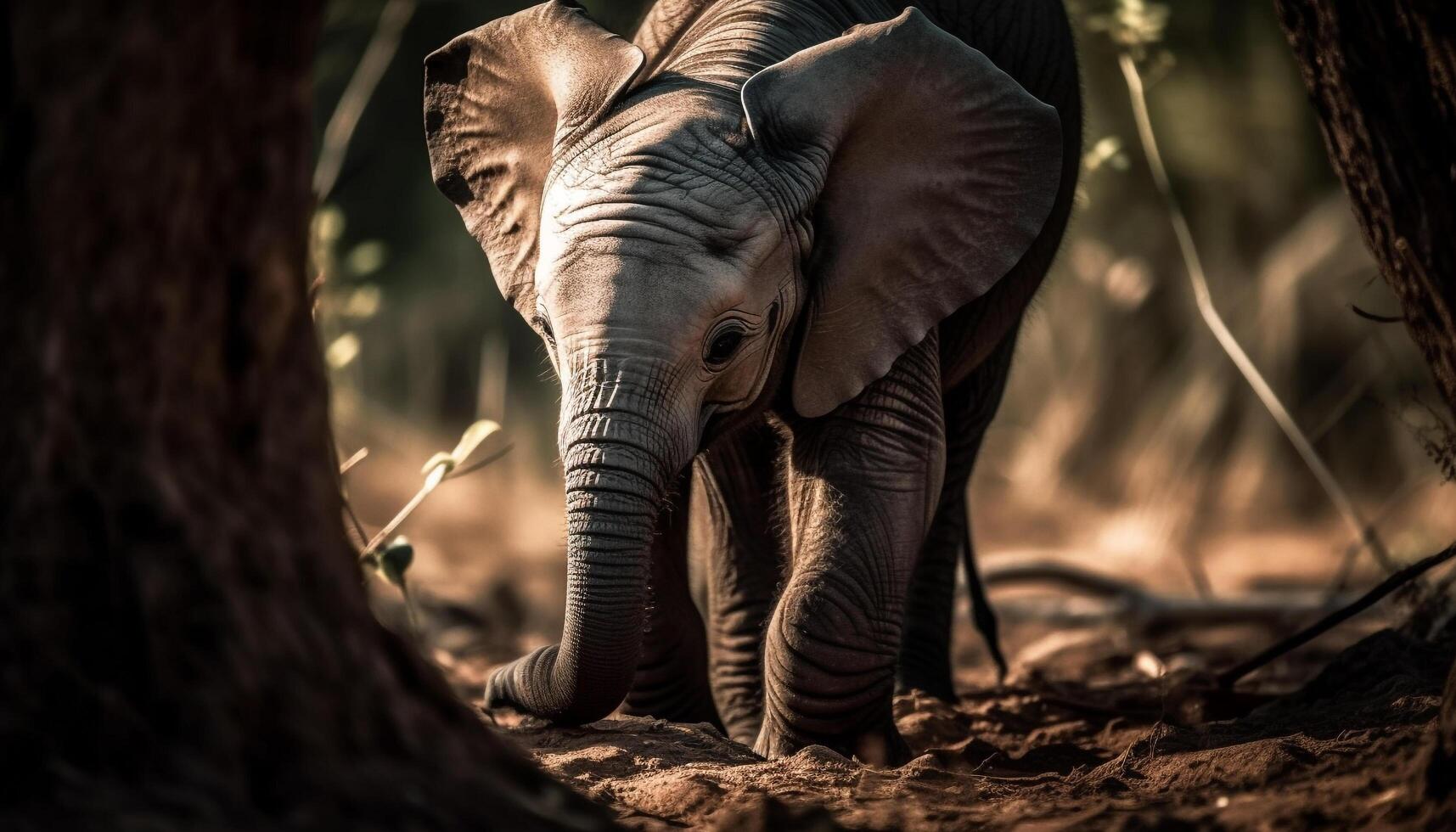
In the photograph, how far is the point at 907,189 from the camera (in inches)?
185

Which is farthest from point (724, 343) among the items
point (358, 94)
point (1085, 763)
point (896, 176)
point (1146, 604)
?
point (358, 94)

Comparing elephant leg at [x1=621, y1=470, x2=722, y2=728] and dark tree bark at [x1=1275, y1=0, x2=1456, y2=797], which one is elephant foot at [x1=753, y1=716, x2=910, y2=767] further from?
dark tree bark at [x1=1275, y1=0, x2=1456, y2=797]

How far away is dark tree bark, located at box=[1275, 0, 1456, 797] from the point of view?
3.11 m

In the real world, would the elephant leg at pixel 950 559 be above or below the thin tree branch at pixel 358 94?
below

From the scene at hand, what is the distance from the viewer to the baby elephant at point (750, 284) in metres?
4.14

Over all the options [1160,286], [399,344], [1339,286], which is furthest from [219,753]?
[399,344]

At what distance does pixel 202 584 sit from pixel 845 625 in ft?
7.72

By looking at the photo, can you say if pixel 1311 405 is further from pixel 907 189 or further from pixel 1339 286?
pixel 907 189

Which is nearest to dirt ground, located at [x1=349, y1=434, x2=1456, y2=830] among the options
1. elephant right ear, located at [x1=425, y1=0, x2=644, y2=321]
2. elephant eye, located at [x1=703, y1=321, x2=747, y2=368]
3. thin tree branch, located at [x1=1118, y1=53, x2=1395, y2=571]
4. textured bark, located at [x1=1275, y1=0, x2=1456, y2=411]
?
thin tree branch, located at [x1=1118, y1=53, x2=1395, y2=571]

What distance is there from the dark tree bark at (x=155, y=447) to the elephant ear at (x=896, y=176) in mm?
2196

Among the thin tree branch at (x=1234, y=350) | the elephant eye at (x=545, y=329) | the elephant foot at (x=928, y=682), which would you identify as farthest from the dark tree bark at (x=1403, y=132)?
the elephant foot at (x=928, y=682)

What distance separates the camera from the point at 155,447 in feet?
7.62

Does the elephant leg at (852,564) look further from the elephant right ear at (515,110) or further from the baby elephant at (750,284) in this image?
the elephant right ear at (515,110)

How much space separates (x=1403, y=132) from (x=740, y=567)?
268 centimetres
